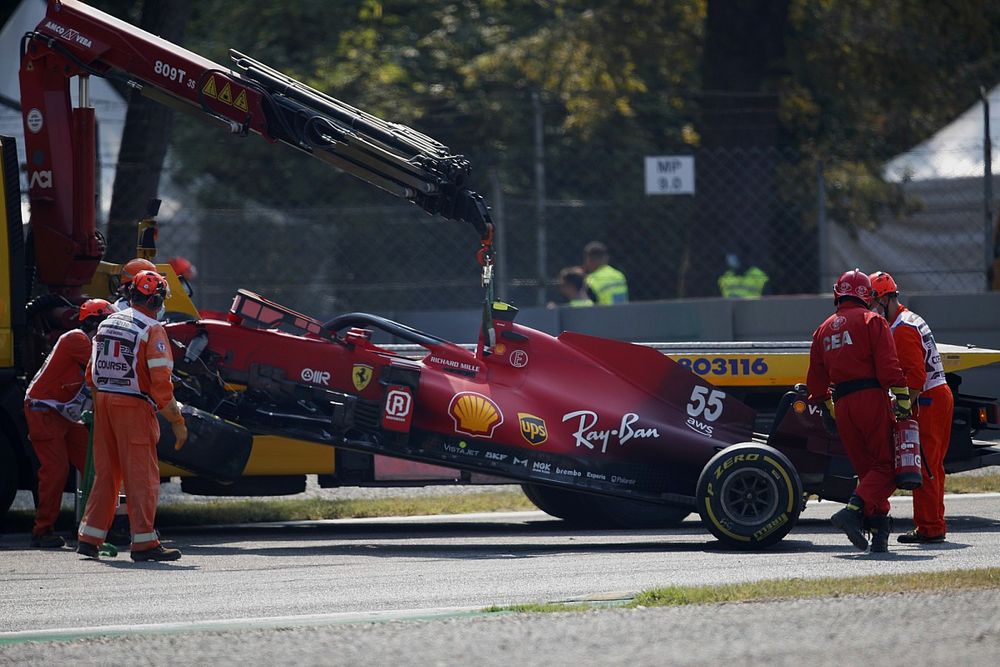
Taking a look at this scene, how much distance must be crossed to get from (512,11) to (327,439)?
17.4m

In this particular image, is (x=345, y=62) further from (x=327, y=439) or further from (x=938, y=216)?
(x=327, y=439)

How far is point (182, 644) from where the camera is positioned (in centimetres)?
624

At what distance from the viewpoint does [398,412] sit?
33.0ft

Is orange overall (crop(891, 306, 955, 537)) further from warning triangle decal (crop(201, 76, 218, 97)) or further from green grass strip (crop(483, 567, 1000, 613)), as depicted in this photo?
warning triangle decal (crop(201, 76, 218, 97))

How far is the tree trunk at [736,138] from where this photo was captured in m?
16.2

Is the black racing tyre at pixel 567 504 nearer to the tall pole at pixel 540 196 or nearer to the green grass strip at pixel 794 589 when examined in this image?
the tall pole at pixel 540 196

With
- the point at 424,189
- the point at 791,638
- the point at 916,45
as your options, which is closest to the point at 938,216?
the point at 916,45

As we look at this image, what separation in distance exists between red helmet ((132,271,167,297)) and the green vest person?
853 centimetres

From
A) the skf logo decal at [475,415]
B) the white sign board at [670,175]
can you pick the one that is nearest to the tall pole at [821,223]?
the white sign board at [670,175]

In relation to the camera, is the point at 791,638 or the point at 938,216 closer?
the point at 791,638

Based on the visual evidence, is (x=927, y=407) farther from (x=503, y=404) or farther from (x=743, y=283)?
(x=743, y=283)

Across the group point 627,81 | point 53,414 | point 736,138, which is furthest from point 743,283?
point 53,414

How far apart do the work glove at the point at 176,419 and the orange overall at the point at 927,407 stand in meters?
4.29

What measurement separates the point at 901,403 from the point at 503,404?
247 cm
